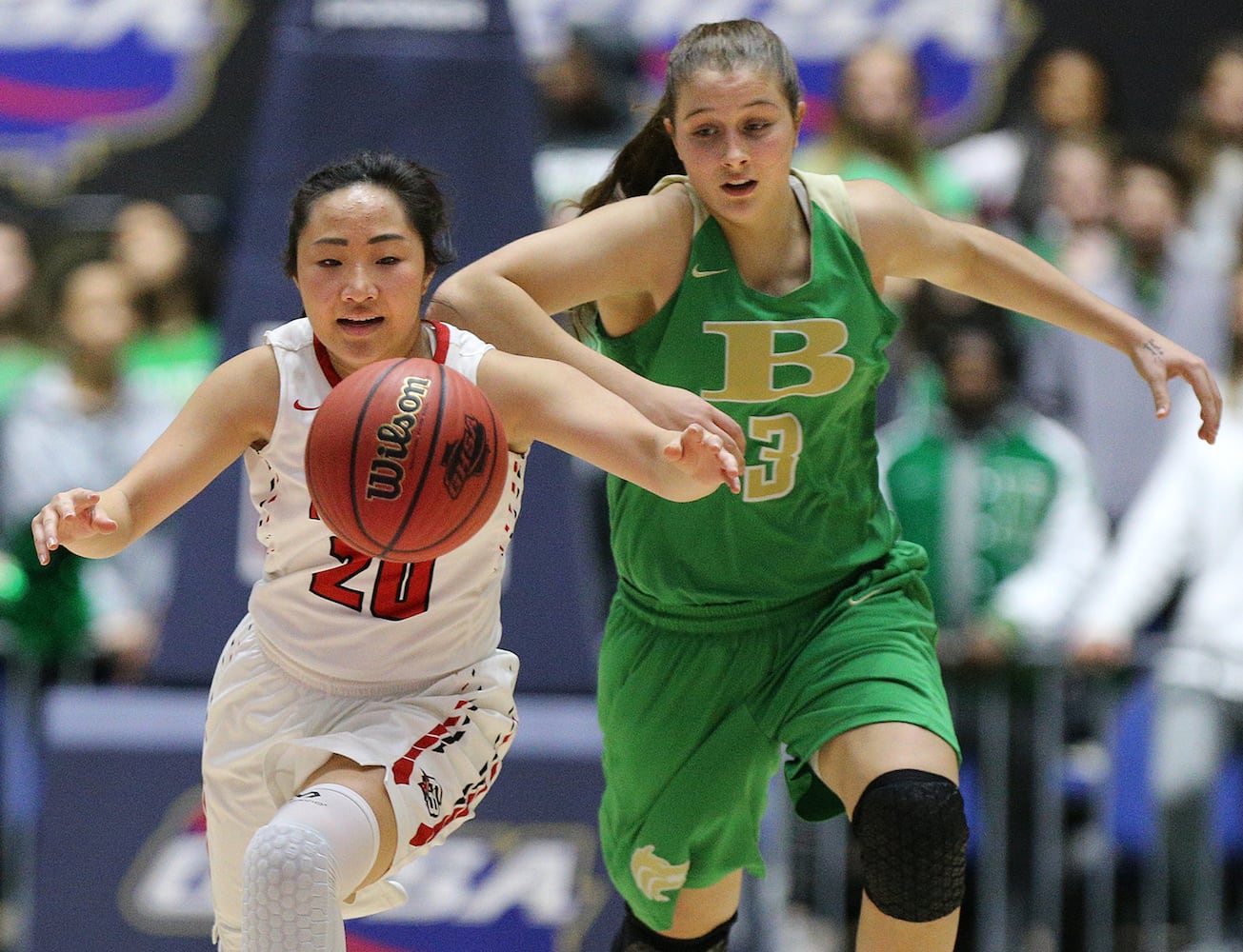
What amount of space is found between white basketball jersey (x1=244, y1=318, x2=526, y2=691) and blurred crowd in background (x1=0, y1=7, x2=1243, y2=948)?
1.89 metres

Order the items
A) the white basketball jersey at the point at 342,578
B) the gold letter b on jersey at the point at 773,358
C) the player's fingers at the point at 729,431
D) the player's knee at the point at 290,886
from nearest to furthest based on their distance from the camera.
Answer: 1. the player's knee at the point at 290,886
2. the player's fingers at the point at 729,431
3. the white basketball jersey at the point at 342,578
4. the gold letter b on jersey at the point at 773,358

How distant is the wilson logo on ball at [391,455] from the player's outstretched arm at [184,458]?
0.41 m

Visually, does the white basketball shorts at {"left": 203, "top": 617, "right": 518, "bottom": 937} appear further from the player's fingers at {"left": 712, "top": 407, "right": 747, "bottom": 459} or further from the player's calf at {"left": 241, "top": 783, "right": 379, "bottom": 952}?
the player's fingers at {"left": 712, "top": 407, "right": 747, "bottom": 459}

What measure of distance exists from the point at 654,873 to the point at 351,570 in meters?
1.07

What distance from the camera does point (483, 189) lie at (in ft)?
17.0

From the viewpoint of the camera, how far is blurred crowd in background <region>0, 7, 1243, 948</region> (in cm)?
575

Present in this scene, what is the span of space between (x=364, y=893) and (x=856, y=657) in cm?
107

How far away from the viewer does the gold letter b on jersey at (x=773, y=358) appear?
3.70 metres

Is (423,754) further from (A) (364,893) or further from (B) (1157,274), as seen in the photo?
(B) (1157,274)

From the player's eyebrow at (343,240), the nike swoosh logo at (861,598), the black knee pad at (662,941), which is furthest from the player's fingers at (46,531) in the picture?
the black knee pad at (662,941)

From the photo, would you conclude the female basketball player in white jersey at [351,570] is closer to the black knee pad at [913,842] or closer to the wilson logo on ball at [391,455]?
the wilson logo on ball at [391,455]

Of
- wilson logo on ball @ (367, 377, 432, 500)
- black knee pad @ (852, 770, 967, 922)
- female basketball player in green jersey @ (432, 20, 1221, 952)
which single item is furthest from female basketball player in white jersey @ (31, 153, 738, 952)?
black knee pad @ (852, 770, 967, 922)

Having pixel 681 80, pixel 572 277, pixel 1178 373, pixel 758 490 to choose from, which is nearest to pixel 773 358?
pixel 758 490

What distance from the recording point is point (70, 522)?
124 inches
